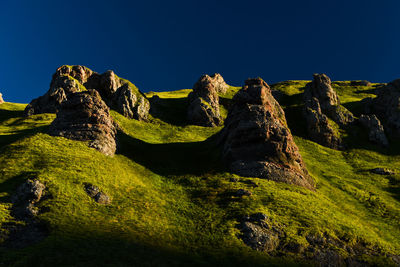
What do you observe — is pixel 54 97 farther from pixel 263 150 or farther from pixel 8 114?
pixel 263 150

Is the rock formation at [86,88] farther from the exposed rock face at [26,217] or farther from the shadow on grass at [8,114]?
the exposed rock face at [26,217]

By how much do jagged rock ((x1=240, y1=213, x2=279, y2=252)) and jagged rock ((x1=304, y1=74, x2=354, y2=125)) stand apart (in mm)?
88405

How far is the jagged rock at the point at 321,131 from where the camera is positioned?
90.9 metres

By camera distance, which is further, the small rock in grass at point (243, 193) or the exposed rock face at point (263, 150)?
the exposed rock face at point (263, 150)

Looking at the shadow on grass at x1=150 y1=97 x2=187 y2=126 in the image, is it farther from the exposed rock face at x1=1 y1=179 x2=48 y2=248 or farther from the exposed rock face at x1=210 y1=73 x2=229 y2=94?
the exposed rock face at x1=1 y1=179 x2=48 y2=248

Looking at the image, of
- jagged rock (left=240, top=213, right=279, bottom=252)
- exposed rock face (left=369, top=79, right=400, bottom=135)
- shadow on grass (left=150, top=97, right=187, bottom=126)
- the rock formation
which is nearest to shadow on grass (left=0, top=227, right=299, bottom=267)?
jagged rock (left=240, top=213, right=279, bottom=252)

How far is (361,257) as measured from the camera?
3153 cm

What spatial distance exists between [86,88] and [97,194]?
89426 millimetres

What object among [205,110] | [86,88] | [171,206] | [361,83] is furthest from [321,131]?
[361,83]

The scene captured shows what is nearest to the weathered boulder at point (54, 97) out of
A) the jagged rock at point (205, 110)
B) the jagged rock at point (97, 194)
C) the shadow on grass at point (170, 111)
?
the shadow on grass at point (170, 111)

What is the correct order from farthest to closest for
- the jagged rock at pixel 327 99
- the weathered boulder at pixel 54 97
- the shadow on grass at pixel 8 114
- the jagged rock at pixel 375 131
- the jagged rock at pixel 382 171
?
1. the jagged rock at pixel 327 99
2. the weathered boulder at pixel 54 97
3. the shadow on grass at pixel 8 114
4. the jagged rock at pixel 375 131
5. the jagged rock at pixel 382 171

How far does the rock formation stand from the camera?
327ft

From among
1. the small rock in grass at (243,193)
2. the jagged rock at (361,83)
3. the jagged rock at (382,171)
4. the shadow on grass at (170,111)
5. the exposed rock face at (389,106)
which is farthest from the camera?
the jagged rock at (361,83)

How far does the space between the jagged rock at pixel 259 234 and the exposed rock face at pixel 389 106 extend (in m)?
96.0
